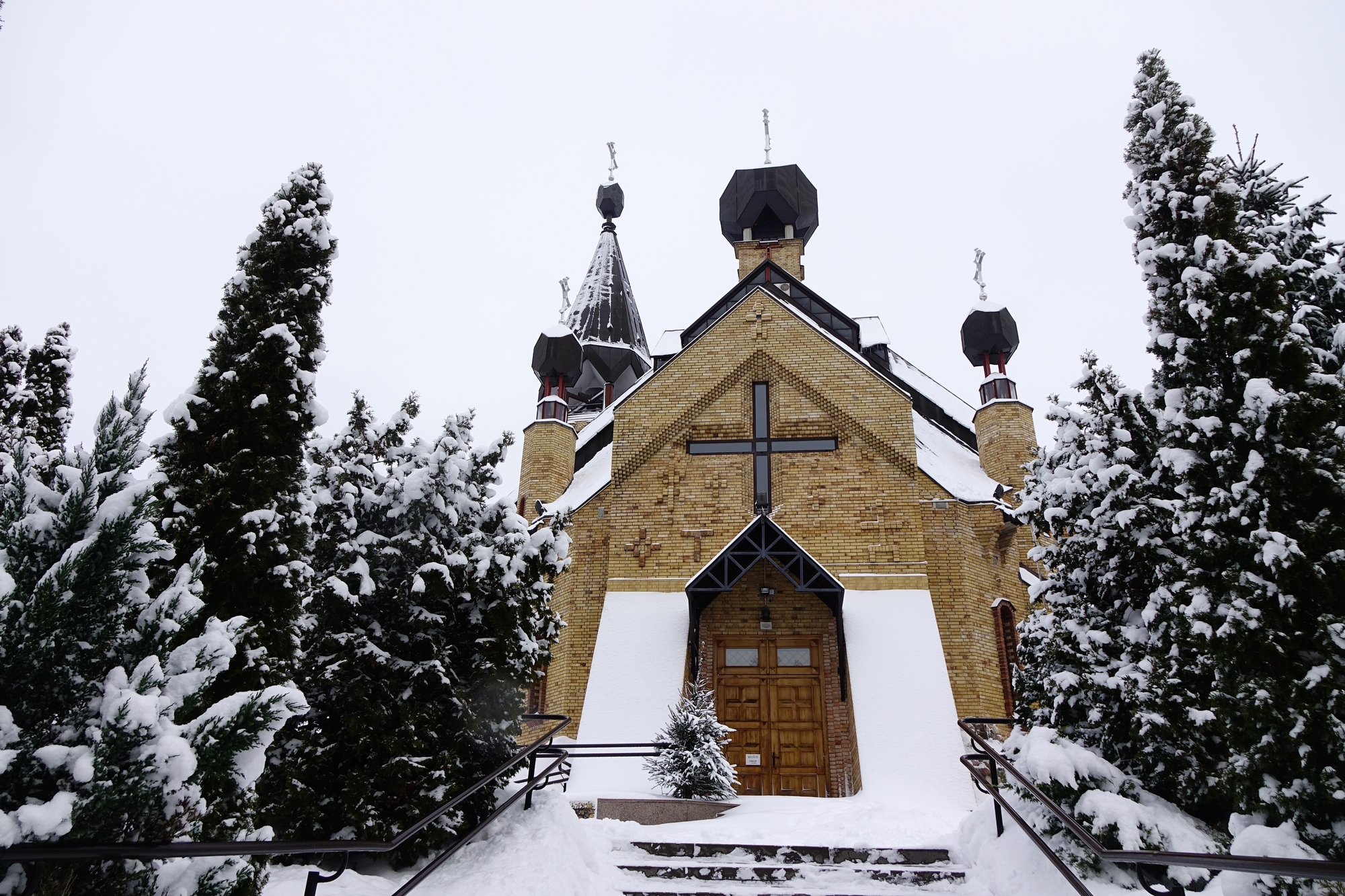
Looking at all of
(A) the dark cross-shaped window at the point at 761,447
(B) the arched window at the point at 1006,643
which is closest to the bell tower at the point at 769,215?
(A) the dark cross-shaped window at the point at 761,447

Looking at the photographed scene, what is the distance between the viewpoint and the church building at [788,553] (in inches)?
455

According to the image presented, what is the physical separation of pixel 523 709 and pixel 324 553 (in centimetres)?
194

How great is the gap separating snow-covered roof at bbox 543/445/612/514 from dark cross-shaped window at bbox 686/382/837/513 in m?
1.81

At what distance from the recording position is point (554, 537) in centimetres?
668

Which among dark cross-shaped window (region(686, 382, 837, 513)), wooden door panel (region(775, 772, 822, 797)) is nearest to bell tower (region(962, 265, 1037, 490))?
dark cross-shaped window (region(686, 382, 837, 513))

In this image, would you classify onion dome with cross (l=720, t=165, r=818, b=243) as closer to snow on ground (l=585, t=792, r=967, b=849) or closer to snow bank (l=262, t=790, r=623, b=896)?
snow on ground (l=585, t=792, r=967, b=849)

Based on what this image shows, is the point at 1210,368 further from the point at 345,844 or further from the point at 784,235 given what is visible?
the point at 784,235

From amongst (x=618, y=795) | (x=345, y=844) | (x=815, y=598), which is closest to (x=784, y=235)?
(x=815, y=598)

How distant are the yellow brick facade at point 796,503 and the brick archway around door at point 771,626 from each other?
51 mm

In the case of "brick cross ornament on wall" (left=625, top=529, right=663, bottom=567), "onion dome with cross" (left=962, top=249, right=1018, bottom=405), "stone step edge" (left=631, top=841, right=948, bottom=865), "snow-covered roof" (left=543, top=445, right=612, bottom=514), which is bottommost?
"stone step edge" (left=631, top=841, right=948, bottom=865)

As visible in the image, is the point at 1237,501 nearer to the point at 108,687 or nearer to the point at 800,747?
the point at 108,687

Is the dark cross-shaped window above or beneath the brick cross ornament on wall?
above

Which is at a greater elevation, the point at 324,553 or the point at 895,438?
the point at 895,438

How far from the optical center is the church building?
37.9ft
